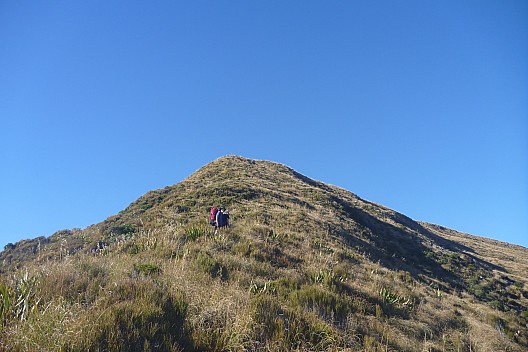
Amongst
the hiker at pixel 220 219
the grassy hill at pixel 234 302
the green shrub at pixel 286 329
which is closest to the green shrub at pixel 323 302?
the grassy hill at pixel 234 302

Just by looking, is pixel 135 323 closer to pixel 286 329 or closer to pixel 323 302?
pixel 286 329

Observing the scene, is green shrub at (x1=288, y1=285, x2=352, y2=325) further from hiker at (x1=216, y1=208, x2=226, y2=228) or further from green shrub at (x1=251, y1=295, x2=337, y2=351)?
hiker at (x1=216, y1=208, x2=226, y2=228)

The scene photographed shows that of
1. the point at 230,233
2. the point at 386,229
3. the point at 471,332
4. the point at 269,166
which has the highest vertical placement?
the point at 269,166

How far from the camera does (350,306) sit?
321 inches

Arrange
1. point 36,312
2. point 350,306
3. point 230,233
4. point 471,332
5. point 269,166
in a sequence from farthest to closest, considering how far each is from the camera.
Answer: point 269,166
point 230,233
point 471,332
point 350,306
point 36,312

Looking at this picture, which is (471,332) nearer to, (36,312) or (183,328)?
(183,328)

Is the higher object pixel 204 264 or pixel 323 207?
pixel 323 207

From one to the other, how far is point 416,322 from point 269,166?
44.3 meters

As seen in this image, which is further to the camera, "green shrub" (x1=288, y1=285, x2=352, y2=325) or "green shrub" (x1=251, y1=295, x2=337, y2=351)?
"green shrub" (x1=288, y1=285, x2=352, y2=325)

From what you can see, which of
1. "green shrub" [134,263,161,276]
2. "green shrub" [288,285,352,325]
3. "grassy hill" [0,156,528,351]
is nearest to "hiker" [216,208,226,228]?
"grassy hill" [0,156,528,351]

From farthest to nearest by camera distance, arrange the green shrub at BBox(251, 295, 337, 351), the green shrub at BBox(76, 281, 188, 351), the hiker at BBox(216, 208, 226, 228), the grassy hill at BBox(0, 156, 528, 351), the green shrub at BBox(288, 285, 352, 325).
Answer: the hiker at BBox(216, 208, 226, 228), the green shrub at BBox(288, 285, 352, 325), the green shrub at BBox(251, 295, 337, 351), the grassy hill at BBox(0, 156, 528, 351), the green shrub at BBox(76, 281, 188, 351)

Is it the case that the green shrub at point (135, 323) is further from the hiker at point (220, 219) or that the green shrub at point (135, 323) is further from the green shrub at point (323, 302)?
the hiker at point (220, 219)

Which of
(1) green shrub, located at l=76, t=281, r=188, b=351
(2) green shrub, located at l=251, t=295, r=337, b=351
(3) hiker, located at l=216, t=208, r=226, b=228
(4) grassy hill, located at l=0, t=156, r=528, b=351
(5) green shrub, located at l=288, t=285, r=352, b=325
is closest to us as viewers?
(1) green shrub, located at l=76, t=281, r=188, b=351

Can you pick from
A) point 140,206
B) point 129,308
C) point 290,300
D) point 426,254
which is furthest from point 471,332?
point 140,206
